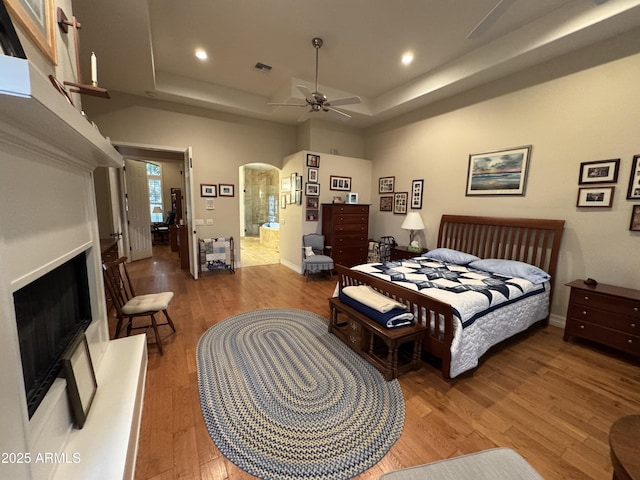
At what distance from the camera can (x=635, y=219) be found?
2619 mm

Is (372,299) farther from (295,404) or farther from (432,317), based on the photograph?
(295,404)

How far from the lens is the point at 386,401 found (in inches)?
75.2

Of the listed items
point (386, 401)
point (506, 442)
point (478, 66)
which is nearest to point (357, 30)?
point (478, 66)

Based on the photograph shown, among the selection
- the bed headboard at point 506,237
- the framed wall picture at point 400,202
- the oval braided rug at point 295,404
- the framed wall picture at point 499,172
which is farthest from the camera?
the framed wall picture at point 400,202

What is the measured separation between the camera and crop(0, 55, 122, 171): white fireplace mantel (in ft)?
2.02

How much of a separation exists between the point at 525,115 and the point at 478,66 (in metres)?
0.88

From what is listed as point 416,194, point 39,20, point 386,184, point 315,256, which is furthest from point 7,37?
point 386,184

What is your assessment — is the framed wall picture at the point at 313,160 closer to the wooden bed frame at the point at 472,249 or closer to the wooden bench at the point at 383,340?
the wooden bed frame at the point at 472,249

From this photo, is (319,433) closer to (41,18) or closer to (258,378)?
(258,378)

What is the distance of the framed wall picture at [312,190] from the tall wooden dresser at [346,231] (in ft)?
0.91

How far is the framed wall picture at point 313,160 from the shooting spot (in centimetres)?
503

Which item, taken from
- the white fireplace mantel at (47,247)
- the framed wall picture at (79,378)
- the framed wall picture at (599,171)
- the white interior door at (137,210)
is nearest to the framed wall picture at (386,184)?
the framed wall picture at (599,171)

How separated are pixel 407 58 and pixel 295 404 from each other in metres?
4.39

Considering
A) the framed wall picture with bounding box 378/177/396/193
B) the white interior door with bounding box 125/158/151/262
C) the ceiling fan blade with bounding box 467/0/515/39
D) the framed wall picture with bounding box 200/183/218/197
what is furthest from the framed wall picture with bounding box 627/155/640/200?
the white interior door with bounding box 125/158/151/262
